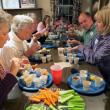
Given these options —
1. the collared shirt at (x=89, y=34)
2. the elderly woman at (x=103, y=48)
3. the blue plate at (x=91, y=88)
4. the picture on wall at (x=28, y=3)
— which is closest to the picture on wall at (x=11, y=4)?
the picture on wall at (x=28, y=3)

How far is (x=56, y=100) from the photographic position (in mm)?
1156

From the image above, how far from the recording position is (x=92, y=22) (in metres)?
2.71

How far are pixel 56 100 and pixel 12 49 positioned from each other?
0.84 m

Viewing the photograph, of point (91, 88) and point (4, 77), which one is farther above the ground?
point (4, 77)

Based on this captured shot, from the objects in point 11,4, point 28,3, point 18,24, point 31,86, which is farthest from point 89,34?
point 11,4

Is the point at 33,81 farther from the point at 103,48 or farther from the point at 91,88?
the point at 103,48

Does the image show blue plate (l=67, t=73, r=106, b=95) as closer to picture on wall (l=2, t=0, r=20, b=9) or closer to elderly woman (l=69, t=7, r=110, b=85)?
elderly woman (l=69, t=7, r=110, b=85)

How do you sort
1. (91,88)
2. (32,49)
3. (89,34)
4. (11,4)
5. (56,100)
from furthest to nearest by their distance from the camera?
(11,4), (89,34), (32,49), (91,88), (56,100)

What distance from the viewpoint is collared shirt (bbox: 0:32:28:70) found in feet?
5.22

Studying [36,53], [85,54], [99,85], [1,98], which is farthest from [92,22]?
[1,98]

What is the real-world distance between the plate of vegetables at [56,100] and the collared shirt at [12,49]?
1.78ft

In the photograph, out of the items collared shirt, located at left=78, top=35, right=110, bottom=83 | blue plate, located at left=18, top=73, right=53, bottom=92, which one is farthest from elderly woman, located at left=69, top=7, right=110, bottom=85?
blue plate, located at left=18, top=73, right=53, bottom=92

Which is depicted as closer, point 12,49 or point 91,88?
point 91,88

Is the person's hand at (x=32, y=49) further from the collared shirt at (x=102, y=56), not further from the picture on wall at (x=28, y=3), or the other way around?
the picture on wall at (x=28, y=3)
